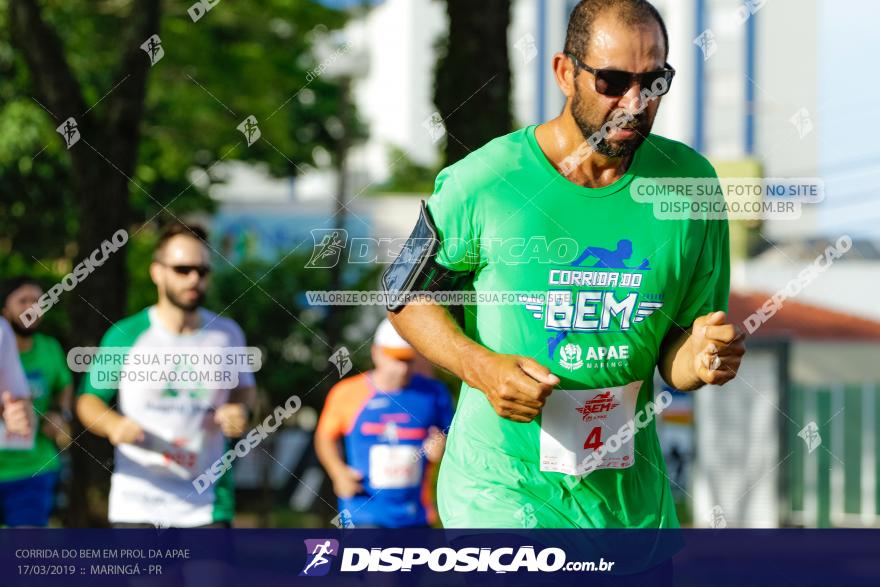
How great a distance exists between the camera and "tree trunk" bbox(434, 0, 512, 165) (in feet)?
26.5

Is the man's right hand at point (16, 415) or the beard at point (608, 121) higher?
the beard at point (608, 121)

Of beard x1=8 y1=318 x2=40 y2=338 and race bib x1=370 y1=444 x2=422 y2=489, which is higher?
beard x1=8 y1=318 x2=40 y2=338

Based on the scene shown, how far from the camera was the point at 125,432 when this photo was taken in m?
5.71

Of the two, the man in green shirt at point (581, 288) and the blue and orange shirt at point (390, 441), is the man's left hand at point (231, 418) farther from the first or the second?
the man in green shirt at point (581, 288)

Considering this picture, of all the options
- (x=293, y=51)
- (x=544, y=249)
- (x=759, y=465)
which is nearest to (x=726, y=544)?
(x=544, y=249)

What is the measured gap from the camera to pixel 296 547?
4.97m

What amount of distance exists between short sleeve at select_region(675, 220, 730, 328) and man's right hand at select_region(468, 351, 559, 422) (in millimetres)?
554

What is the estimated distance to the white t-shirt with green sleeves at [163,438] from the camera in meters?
5.96

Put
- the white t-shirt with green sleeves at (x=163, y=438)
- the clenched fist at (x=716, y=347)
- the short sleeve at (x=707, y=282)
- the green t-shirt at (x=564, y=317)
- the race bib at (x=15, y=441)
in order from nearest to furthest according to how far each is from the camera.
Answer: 1. the clenched fist at (x=716, y=347)
2. the green t-shirt at (x=564, y=317)
3. the short sleeve at (x=707, y=282)
4. the white t-shirt with green sleeves at (x=163, y=438)
5. the race bib at (x=15, y=441)

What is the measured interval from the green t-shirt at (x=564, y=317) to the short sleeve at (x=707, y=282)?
0.02 metres

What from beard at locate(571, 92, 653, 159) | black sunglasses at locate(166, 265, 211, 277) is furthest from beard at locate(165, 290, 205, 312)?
beard at locate(571, 92, 653, 159)

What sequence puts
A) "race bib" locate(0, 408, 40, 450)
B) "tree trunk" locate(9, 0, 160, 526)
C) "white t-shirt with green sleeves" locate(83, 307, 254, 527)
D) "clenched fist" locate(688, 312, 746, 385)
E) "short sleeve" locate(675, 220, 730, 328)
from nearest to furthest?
"clenched fist" locate(688, 312, 746, 385) < "short sleeve" locate(675, 220, 730, 328) < "white t-shirt with green sleeves" locate(83, 307, 254, 527) < "race bib" locate(0, 408, 40, 450) < "tree trunk" locate(9, 0, 160, 526)

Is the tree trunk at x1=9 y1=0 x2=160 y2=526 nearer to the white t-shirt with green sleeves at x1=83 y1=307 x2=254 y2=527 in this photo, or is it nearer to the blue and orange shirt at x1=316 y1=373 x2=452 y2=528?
the blue and orange shirt at x1=316 y1=373 x2=452 y2=528

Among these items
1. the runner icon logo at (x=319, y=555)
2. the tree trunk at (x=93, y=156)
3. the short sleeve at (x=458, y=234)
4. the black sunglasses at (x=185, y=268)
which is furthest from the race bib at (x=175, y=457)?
the tree trunk at (x=93, y=156)
